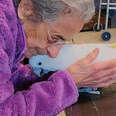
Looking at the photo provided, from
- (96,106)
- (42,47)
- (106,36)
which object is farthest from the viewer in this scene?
(106,36)

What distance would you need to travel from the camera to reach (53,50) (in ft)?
2.52

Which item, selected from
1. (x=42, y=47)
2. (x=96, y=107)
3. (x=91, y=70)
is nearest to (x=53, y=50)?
(x=42, y=47)

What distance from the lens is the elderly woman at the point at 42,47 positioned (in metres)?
0.60

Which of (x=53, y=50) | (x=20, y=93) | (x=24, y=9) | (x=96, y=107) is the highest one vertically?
(x=24, y=9)

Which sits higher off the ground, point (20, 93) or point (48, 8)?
point (48, 8)

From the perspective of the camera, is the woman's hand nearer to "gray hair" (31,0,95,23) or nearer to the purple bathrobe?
the purple bathrobe

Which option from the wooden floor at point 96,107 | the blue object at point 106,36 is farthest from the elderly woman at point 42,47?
the blue object at point 106,36

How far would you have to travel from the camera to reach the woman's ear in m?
0.65

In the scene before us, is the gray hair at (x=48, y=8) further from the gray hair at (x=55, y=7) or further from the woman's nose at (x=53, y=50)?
the woman's nose at (x=53, y=50)

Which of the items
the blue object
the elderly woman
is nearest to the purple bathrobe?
the elderly woman

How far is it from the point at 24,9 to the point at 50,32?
0.10 metres

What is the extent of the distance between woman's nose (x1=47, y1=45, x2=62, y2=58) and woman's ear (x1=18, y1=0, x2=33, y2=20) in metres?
0.15

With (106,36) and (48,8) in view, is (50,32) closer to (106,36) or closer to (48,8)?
(48,8)

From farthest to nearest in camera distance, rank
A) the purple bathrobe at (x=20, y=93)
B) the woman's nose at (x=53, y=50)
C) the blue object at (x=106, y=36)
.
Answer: the blue object at (x=106, y=36), the woman's nose at (x=53, y=50), the purple bathrobe at (x=20, y=93)
